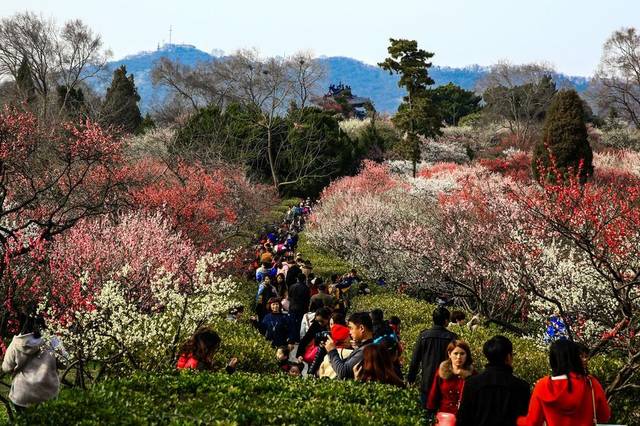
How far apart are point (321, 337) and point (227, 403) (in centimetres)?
209

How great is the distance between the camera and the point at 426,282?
57.5 feet

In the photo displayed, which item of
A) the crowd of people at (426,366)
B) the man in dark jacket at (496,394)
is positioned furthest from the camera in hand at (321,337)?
the man in dark jacket at (496,394)

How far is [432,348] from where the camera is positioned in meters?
6.12

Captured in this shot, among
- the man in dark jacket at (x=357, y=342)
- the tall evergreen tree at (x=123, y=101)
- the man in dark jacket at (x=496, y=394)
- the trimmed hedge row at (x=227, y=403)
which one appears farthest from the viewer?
the tall evergreen tree at (x=123, y=101)

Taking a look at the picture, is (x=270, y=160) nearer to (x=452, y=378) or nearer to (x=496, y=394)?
(x=452, y=378)

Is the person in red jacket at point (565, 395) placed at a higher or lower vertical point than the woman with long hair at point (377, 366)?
higher

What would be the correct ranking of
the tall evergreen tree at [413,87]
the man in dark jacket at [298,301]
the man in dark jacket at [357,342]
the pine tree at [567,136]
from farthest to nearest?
the tall evergreen tree at [413,87] → the pine tree at [567,136] → the man in dark jacket at [298,301] → the man in dark jacket at [357,342]

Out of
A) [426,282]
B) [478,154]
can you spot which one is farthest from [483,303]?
[478,154]

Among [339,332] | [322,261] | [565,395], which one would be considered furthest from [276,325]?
[322,261]

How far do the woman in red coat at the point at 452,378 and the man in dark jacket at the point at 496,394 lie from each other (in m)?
0.49

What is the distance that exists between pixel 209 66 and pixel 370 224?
63554 mm

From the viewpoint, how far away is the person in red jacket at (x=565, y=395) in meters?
4.29

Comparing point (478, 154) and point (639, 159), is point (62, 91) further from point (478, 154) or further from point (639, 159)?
point (639, 159)

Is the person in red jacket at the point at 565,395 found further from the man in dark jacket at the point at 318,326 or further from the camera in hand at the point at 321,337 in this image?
the man in dark jacket at the point at 318,326
